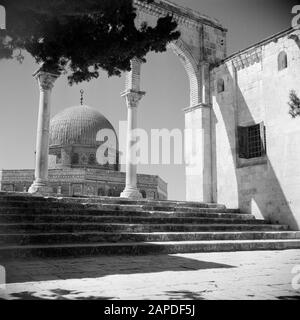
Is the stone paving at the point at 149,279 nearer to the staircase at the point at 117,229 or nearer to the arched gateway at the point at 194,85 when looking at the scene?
the staircase at the point at 117,229

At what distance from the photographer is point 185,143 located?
15.1 meters

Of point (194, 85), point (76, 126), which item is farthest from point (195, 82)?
point (76, 126)

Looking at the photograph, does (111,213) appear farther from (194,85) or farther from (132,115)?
(194,85)

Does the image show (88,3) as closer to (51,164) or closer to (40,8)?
(40,8)

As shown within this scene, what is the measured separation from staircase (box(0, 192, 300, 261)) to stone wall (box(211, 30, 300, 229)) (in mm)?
1115

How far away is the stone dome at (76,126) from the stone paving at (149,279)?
129ft

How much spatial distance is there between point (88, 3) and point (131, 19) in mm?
709

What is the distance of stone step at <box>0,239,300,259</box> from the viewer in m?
5.87

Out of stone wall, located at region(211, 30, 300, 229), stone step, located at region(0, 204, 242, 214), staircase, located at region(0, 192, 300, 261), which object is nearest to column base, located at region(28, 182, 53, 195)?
staircase, located at region(0, 192, 300, 261)

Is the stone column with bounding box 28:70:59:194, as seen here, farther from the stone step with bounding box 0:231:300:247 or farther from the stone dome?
the stone dome

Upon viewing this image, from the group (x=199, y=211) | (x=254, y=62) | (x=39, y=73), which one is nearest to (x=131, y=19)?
(x=199, y=211)

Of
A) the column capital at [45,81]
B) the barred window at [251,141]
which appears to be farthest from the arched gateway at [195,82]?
the column capital at [45,81]

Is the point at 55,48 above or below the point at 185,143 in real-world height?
below

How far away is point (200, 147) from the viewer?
14406mm
